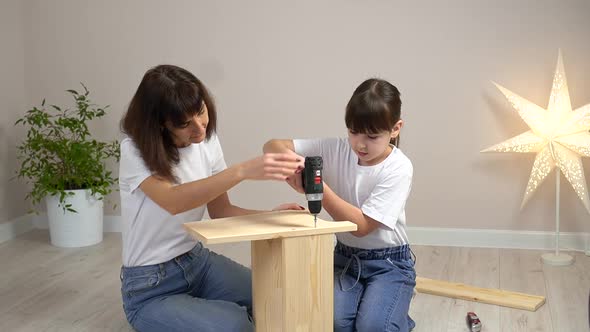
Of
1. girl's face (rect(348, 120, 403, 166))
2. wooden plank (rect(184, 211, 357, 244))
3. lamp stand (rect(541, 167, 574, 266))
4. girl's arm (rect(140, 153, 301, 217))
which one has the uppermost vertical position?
girl's face (rect(348, 120, 403, 166))

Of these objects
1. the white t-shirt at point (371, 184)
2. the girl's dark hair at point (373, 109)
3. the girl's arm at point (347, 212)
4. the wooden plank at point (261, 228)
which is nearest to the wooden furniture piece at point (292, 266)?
the wooden plank at point (261, 228)

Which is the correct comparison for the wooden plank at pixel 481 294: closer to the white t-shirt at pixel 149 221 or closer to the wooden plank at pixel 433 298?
the wooden plank at pixel 433 298

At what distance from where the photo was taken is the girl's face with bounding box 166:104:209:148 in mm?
2453

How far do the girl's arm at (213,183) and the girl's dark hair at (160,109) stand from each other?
6 cm

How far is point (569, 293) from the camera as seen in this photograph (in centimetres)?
323

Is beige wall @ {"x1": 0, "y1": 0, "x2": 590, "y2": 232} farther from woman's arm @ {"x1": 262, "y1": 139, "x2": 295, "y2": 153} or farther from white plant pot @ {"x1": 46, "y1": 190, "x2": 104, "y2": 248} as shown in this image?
woman's arm @ {"x1": 262, "y1": 139, "x2": 295, "y2": 153}

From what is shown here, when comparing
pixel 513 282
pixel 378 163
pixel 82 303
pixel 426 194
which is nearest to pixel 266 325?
pixel 378 163

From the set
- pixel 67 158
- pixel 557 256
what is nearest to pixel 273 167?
pixel 557 256

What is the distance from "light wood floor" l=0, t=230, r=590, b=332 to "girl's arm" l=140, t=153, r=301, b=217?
0.71m

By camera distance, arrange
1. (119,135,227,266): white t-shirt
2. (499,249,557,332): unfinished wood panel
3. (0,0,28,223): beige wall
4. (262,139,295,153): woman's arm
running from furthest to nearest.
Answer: (0,0,28,223): beige wall < (499,249,557,332): unfinished wood panel < (262,139,295,153): woman's arm < (119,135,227,266): white t-shirt

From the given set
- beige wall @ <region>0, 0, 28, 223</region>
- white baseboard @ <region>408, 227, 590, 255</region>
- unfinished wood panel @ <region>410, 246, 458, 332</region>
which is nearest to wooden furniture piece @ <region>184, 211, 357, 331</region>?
unfinished wood panel @ <region>410, 246, 458, 332</region>

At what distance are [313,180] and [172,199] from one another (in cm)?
49

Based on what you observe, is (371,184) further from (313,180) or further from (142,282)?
(142,282)

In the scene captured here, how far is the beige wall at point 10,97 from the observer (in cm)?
438
